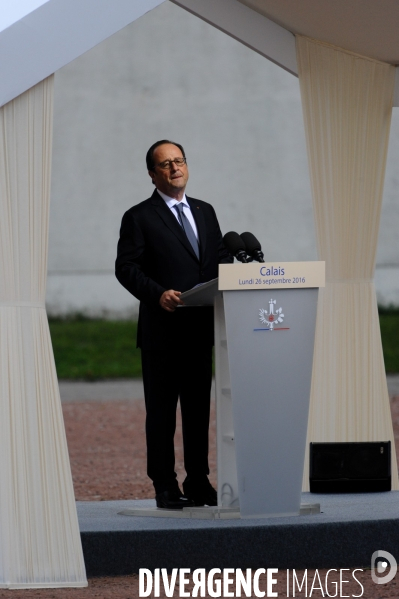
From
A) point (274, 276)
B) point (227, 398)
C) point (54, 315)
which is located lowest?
point (227, 398)

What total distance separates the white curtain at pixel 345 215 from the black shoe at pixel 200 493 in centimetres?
115

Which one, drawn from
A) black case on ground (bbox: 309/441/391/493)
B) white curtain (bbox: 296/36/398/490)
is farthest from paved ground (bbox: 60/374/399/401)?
black case on ground (bbox: 309/441/391/493)

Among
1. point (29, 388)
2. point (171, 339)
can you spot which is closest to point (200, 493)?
point (171, 339)

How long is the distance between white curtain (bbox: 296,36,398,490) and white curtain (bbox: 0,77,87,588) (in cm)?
217

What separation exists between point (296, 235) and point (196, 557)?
39.2 ft

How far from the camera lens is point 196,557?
3861mm

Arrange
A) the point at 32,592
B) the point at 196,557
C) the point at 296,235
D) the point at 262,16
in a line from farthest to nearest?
the point at 296,235, the point at 262,16, the point at 196,557, the point at 32,592

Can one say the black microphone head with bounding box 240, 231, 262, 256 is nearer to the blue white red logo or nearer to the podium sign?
the podium sign

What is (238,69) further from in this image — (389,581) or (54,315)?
(389,581)

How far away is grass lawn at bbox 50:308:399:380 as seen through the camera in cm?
1470

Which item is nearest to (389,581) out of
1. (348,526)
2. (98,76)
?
(348,526)

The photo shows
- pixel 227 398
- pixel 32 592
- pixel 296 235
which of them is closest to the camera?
pixel 32 592

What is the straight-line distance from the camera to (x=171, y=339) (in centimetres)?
450

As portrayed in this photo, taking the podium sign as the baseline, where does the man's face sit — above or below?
above
